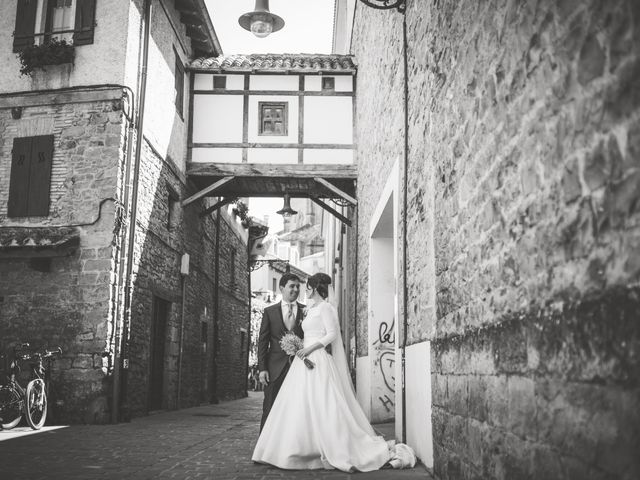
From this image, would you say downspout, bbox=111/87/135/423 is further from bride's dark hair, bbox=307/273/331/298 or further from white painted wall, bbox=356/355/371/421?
bride's dark hair, bbox=307/273/331/298

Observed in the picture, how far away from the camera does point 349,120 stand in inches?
529

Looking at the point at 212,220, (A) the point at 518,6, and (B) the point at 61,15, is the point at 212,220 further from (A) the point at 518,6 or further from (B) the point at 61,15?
(A) the point at 518,6

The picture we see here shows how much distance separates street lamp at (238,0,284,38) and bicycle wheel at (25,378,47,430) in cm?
566

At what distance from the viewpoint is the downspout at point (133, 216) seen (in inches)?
363

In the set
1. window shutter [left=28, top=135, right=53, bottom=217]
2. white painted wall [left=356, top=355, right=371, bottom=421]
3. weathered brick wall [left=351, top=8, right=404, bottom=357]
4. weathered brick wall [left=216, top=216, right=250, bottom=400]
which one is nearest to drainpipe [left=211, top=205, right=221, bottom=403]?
weathered brick wall [left=216, top=216, right=250, bottom=400]

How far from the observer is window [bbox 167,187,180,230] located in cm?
1223

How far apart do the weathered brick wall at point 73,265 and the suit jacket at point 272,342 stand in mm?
4201

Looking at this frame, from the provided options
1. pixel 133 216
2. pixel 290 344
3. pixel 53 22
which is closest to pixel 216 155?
pixel 133 216

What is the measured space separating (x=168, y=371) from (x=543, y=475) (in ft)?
34.2

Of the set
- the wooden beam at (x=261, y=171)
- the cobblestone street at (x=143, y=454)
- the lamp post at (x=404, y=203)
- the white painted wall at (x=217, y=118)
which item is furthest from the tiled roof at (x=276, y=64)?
the cobblestone street at (x=143, y=454)

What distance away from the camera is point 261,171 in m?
13.0

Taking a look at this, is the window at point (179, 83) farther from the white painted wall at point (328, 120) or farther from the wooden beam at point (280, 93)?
the white painted wall at point (328, 120)

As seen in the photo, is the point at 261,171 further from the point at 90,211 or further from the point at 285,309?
the point at 285,309

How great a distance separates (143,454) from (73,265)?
440 centimetres
